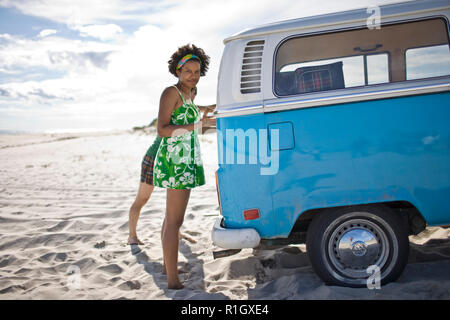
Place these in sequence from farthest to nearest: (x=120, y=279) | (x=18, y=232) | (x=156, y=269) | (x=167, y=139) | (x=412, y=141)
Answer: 1. (x=18, y=232)
2. (x=156, y=269)
3. (x=120, y=279)
4. (x=167, y=139)
5. (x=412, y=141)

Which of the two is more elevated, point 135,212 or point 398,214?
point 398,214

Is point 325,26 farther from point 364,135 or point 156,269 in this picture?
point 156,269

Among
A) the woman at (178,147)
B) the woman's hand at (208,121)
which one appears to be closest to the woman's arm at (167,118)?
the woman at (178,147)

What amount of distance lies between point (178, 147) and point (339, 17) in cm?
184

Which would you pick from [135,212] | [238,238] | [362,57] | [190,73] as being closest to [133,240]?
[135,212]

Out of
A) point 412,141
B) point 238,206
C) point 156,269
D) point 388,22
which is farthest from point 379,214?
point 156,269

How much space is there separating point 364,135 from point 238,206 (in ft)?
3.98

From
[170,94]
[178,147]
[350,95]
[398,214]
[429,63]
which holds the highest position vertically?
[429,63]

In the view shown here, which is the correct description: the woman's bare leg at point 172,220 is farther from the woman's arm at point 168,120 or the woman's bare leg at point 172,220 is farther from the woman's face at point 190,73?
the woman's face at point 190,73

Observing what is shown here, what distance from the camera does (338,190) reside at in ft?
9.36

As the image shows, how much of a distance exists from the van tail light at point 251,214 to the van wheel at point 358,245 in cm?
51

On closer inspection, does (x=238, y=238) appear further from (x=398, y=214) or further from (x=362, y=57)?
(x=362, y=57)

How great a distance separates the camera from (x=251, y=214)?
9.68 ft

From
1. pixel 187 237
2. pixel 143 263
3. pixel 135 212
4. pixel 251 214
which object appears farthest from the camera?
pixel 187 237
